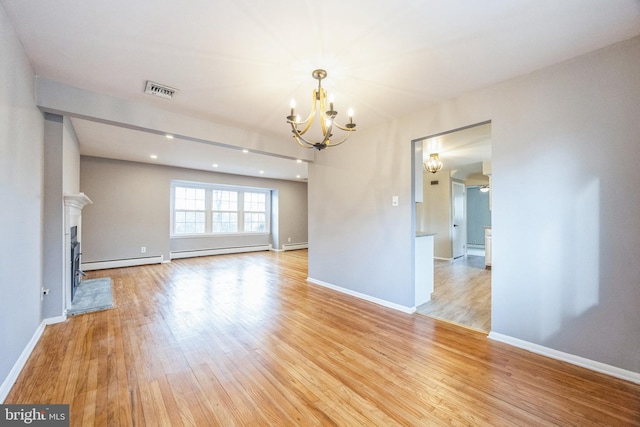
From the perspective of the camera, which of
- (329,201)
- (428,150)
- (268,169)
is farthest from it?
(268,169)

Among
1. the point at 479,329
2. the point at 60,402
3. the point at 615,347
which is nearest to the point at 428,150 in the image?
the point at 479,329

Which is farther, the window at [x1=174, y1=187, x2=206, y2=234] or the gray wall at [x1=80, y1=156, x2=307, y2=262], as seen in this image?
the window at [x1=174, y1=187, x2=206, y2=234]

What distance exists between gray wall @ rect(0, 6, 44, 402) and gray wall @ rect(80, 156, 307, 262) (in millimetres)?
3604

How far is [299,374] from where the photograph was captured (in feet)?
6.29

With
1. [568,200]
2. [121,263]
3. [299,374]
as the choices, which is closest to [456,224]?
[568,200]

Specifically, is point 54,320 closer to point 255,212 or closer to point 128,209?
point 128,209

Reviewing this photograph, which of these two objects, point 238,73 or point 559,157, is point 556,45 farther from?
point 238,73

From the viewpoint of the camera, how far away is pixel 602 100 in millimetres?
1977

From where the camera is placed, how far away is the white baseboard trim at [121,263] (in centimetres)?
544

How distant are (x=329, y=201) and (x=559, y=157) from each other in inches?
111

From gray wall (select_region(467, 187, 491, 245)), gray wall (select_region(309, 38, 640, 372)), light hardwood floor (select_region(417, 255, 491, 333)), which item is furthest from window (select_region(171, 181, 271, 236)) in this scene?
gray wall (select_region(467, 187, 491, 245))

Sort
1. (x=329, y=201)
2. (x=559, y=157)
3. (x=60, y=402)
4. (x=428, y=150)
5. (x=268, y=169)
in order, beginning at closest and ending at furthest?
1. (x=60, y=402)
2. (x=559, y=157)
3. (x=329, y=201)
4. (x=428, y=150)
5. (x=268, y=169)

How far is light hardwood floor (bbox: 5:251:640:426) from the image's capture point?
1.53 m

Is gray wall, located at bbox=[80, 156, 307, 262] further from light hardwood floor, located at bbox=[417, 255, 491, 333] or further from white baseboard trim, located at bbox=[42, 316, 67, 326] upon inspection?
light hardwood floor, located at bbox=[417, 255, 491, 333]
